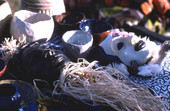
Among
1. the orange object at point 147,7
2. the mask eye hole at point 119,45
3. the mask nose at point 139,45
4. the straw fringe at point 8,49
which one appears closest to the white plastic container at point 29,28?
the straw fringe at point 8,49

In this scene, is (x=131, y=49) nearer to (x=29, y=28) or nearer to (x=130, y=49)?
(x=130, y=49)

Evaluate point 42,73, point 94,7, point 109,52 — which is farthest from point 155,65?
point 94,7

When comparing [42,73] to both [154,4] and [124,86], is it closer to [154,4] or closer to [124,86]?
[124,86]

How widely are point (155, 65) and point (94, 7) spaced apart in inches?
84.5

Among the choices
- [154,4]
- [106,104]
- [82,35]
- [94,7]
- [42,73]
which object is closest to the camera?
[106,104]

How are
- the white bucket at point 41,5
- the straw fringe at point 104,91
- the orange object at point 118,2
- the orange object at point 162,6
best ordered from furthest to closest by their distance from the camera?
the orange object at point 162,6 < the orange object at point 118,2 < the white bucket at point 41,5 < the straw fringe at point 104,91

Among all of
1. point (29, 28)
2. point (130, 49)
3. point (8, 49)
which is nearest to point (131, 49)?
point (130, 49)

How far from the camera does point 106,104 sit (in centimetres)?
115

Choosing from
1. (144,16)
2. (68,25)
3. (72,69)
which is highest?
(68,25)

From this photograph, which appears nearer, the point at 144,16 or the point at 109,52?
the point at 109,52

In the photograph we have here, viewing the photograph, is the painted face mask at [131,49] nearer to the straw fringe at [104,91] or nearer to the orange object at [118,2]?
Answer: the straw fringe at [104,91]

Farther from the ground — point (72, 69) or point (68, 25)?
point (68, 25)

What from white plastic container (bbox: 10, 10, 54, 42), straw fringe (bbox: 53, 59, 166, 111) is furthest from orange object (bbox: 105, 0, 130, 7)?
straw fringe (bbox: 53, 59, 166, 111)

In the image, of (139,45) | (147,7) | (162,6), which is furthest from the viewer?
(162,6)
